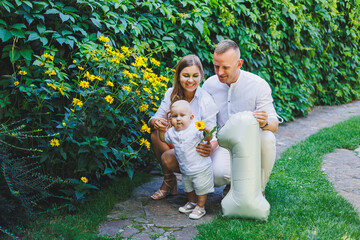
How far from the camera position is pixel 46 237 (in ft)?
8.20

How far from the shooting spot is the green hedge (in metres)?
2.91

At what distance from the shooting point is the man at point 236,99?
303 cm

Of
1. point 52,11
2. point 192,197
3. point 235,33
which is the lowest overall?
point 192,197

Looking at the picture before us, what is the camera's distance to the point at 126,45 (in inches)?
143

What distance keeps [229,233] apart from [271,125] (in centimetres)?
99

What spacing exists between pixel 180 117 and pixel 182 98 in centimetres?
36

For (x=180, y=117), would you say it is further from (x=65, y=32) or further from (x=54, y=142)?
(x=65, y=32)

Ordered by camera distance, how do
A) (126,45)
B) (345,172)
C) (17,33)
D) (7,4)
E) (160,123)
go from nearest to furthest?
(7,4)
(17,33)
(160,123)
(126,45)
(345,172)

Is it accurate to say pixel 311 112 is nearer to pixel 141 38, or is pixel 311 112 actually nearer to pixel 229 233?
pixel 141 38

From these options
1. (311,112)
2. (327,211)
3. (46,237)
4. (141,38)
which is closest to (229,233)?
(327,211)

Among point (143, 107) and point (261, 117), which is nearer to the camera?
point (261, 117)

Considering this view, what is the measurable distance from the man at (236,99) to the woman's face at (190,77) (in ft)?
0.56

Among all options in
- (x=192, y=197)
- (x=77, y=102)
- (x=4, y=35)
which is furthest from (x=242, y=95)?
(x=4, y=35)

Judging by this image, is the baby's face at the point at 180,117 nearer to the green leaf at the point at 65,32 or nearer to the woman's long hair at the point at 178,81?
the woman's long hair at the point at 178,81
